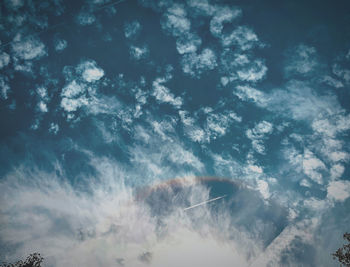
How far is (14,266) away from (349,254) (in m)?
61.3

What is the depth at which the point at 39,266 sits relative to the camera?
37031mm

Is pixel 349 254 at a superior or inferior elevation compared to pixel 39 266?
inferior

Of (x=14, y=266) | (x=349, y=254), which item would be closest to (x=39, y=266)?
(x=14, y=266)

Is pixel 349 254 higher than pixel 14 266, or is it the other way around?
pixel 14 266

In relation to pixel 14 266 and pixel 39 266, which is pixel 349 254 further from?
pixel 14 266

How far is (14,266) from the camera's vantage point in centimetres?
3647

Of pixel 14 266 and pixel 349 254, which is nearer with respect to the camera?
pixel 349 254

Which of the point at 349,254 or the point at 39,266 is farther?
the point at 39,266

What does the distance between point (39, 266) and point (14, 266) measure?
4.67 meters

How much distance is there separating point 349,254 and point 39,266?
5688 cm
